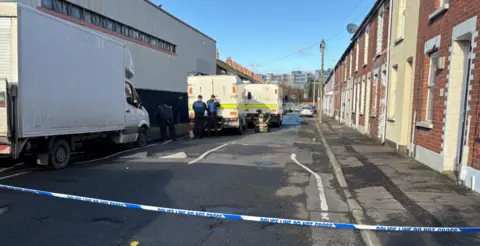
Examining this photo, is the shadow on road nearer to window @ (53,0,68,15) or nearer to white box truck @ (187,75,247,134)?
window @ (53,0,68,15)

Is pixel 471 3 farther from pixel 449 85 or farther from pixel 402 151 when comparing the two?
pixel 402 151

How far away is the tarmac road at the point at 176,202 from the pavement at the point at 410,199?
45 cm

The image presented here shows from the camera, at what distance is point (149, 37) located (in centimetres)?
2197

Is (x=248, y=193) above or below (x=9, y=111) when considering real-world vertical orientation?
below

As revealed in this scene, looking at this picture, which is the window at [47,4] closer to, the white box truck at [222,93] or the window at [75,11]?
the window at [75,11]

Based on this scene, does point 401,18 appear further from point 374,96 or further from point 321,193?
point 321,193

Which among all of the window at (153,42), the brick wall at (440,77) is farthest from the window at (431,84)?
the window at (153,42)

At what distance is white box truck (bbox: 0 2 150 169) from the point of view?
22.7 ft

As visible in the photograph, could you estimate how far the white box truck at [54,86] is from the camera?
6910mm

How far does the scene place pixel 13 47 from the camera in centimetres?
690

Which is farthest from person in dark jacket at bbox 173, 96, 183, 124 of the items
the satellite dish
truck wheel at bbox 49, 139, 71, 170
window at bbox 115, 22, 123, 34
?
truck wheel at bbox 49, 139, 71, 170

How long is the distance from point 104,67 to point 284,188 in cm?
610

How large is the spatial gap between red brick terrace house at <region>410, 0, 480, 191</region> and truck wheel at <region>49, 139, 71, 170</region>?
8815 mm

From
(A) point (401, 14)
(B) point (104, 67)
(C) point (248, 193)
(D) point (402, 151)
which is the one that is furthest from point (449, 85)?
(B) point (104, 67)
